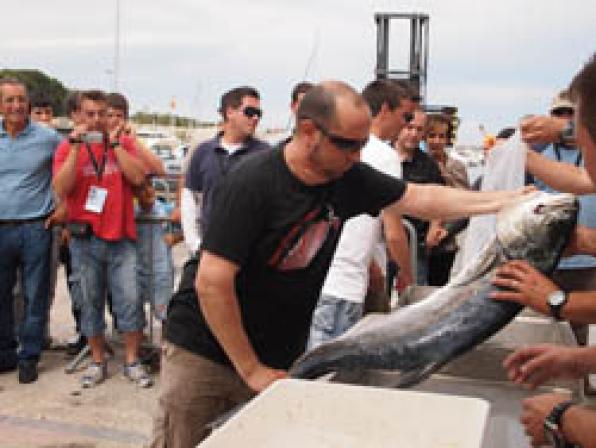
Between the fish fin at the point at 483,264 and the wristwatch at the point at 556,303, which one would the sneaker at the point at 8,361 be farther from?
the wristwatch at the point at 556,303

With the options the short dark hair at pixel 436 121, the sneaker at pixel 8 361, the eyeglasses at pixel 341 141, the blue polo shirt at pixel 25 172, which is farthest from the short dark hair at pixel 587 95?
the sneaker at pixel 8 361

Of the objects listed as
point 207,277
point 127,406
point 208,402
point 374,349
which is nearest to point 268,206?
point 207,277

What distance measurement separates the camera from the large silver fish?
2389 millimetres

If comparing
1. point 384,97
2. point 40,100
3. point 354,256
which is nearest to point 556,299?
point 354,256

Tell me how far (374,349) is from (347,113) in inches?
28.7

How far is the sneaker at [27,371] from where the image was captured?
18.7ft

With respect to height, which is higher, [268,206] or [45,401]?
[268,206]

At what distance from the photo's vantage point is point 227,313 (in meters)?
2.36

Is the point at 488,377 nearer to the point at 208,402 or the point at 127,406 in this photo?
the point at 208,402

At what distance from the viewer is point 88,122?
5609 mm

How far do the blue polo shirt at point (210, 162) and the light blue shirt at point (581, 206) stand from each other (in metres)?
1.85

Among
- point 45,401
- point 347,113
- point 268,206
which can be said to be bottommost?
point 45,401

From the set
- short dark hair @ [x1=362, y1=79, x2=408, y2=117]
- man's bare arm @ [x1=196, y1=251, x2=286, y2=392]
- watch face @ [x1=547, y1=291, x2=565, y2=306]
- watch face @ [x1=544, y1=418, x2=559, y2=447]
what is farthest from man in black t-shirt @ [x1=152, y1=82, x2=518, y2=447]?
short dark hair @ [x1=362, y1=79, x2=408, y2=117]

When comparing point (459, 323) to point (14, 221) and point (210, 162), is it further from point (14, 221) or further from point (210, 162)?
point (14, 221)
